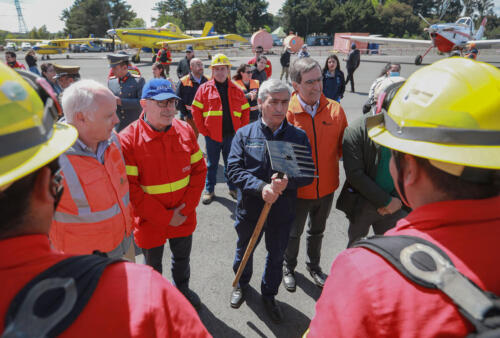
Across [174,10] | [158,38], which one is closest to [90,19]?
[174,10]

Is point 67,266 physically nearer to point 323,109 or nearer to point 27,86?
point 27,86

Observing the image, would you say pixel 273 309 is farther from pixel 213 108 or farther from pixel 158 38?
pixel 158 38

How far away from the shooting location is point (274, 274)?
269 centimetres

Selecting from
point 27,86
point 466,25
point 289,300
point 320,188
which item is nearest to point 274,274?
point 289,300

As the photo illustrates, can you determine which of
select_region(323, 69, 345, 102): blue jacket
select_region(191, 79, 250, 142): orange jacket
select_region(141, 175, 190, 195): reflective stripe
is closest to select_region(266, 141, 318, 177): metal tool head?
select_region(141, 175, 190, 195): reflective stripe

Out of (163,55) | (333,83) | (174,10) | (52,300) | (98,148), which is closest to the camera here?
(52,300)

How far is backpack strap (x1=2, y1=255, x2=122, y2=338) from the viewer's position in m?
0.64

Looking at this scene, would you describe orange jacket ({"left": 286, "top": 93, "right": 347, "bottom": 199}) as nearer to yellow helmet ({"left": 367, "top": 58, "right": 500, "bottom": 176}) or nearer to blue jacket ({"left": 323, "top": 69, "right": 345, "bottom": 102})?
yellow helmet ({"left": 367, "top": 58, "right": 500, "bottom": 176})

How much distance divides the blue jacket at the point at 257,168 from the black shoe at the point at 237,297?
30.7 inches

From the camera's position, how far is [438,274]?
2.42ft

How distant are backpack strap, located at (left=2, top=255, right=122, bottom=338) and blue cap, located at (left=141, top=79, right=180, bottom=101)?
1853 mm

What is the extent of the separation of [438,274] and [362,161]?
1887mm

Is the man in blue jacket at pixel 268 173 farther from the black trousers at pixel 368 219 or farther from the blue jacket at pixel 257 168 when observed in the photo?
the black trousers at pixel 368 219

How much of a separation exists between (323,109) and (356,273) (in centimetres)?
216
